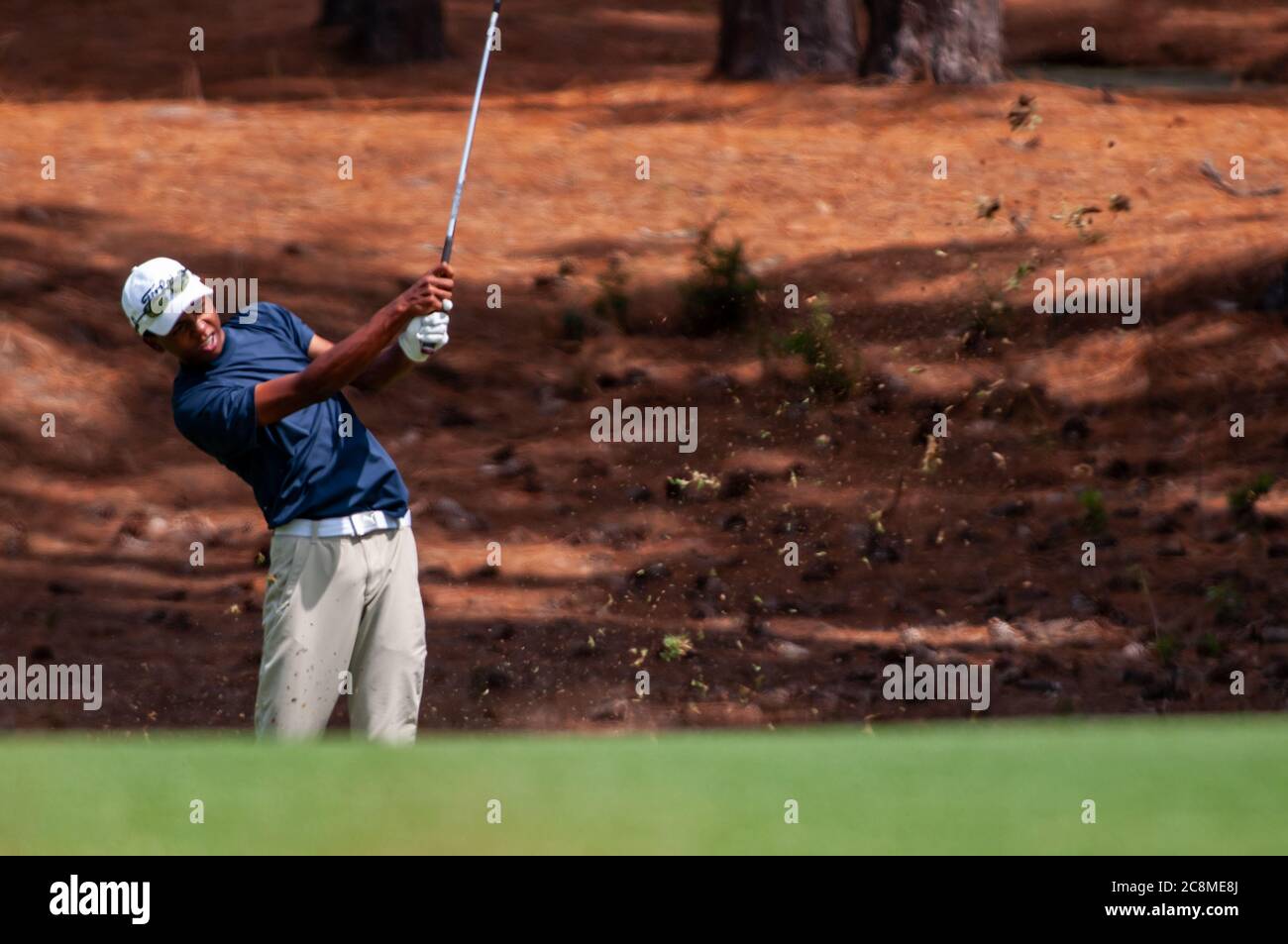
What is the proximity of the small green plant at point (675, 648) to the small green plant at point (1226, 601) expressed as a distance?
2827 millimetres

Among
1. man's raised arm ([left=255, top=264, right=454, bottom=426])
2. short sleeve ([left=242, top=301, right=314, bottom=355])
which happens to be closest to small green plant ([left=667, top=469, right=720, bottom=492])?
short sleeve ([left=242, top=301, right=314, bottom=355])

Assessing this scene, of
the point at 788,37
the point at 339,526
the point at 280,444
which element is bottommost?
the point at 339,526

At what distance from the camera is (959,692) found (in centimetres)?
1045

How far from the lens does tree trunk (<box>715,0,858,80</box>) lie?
15.4 m

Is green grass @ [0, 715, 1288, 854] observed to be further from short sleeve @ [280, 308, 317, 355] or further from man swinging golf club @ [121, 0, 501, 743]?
short sleeve @ [280, 308, 317, 355]

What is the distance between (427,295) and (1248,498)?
6.72 metres

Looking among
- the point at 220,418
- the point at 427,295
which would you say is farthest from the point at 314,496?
the point at 427,295

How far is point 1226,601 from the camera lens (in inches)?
429

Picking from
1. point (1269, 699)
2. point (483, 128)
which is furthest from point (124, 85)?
point (1269, 699)

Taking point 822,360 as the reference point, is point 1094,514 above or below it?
below

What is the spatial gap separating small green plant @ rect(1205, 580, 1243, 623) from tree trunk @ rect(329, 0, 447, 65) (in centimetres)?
923

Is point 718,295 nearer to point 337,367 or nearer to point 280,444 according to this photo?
point 280,444

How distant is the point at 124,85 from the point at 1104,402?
9165mm

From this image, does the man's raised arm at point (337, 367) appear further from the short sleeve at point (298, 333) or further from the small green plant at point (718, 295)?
the small green plant at point (718, 295)
